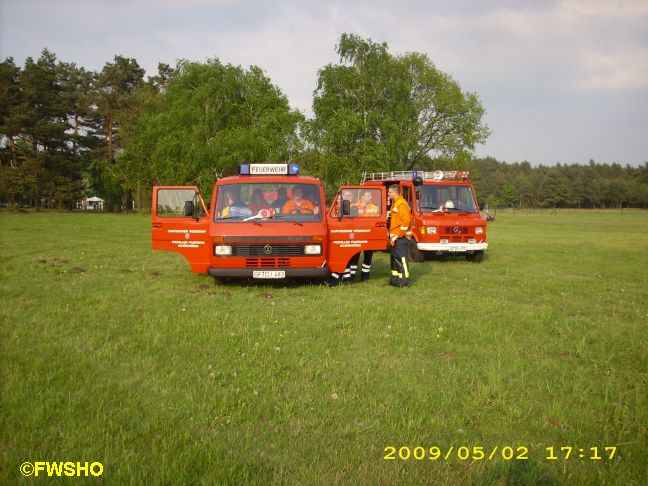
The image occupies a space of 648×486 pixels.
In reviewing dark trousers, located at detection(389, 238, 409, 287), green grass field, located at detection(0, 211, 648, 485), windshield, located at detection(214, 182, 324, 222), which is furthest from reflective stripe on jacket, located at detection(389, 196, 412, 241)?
green grass field, located at detection(0, 211, 648, 485)

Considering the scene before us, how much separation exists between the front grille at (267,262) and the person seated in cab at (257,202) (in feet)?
3.35

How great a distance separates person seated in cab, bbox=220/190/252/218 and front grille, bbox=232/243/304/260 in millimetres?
797

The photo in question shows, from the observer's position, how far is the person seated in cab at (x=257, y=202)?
9.65 meters

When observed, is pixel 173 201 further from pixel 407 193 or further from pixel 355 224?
pixel 407 193

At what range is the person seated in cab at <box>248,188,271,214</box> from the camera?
9.65m

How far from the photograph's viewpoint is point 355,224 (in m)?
9.87

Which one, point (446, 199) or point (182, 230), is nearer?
point (182, 230)

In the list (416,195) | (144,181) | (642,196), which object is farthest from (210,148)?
(642,196)

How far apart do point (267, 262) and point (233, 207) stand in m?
1.36

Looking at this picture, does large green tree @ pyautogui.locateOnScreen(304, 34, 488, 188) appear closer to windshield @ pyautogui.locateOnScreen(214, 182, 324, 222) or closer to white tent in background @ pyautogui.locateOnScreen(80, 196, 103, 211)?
windshield @ pyautogui.locateOnScreen(214, 182, 324, 222)

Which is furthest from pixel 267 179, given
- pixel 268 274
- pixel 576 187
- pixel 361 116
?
pixel 576 187

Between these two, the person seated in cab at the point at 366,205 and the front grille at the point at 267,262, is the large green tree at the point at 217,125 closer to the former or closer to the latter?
the person seated in cab at the point at 366,205

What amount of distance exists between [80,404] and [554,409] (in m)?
3.73

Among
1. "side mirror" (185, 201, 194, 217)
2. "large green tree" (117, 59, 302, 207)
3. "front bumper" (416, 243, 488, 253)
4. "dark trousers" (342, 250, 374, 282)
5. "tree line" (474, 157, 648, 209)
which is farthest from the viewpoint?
"tree line" (474, 157, 648, 209)
